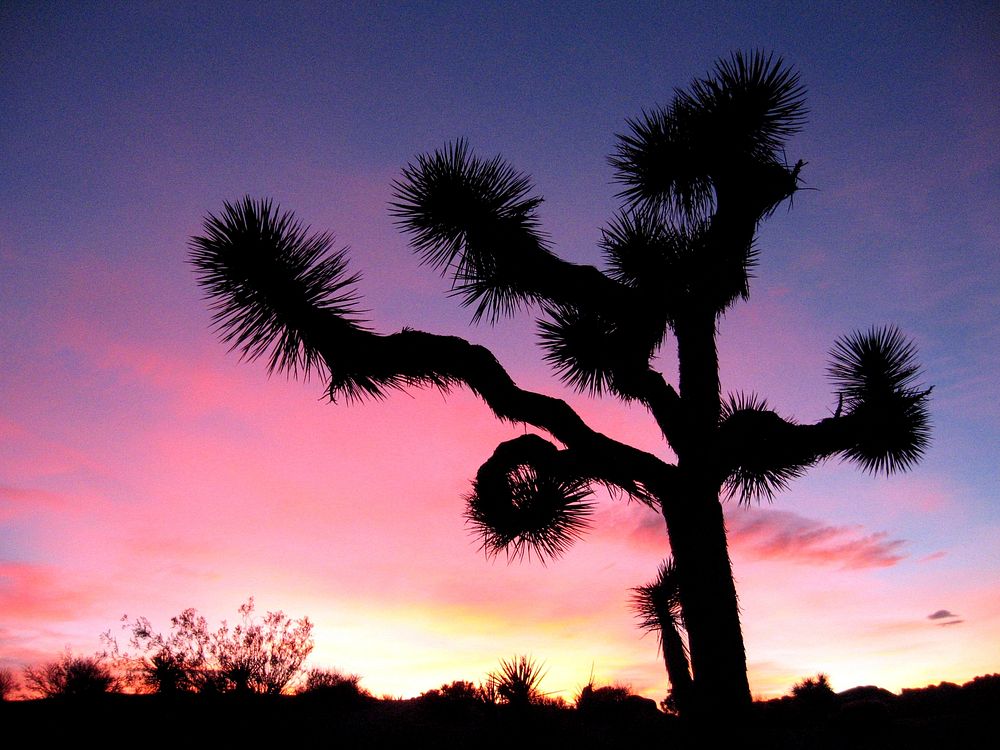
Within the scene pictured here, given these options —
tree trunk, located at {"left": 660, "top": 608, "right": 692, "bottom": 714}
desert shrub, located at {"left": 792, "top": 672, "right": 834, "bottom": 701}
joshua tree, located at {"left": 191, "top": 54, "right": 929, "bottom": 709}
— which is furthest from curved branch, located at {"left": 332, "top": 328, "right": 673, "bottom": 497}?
desert shrub, located at {"left": 792, "top": 672, "right": 834, "bottom": 701}

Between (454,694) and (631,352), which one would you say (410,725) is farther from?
(631,352)

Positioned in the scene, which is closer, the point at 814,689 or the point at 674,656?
the point at 674,656

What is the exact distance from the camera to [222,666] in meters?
Answer: 7.57

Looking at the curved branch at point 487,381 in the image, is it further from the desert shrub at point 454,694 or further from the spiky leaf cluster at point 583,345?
the desert shrub at point 454,694

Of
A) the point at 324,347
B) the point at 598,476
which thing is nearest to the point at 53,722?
the point at 324,347

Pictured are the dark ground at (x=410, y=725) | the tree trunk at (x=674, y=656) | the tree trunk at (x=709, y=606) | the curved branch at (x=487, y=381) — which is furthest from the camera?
the tree trunk at (x=674, y=656)

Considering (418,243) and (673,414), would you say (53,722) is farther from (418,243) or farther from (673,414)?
(673,414)

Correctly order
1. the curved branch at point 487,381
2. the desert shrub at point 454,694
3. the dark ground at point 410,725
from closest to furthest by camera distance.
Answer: the curved branch at point 487,381 → the dark ground at point 410,725 → the desert shrub at point 454,694

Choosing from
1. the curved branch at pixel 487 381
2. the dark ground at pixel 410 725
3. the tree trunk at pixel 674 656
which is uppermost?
the curved branch at pixel 487 381

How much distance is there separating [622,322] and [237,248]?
3.33m

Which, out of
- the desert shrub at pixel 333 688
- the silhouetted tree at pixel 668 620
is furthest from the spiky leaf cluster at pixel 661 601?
the desert shrub at pixel 333 688

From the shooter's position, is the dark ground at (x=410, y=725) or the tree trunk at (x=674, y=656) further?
the tree trunk at (x=674, y=656)

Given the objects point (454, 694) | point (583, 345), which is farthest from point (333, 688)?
point (583, 345)

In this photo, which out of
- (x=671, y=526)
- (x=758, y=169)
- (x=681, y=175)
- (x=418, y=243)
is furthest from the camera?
(x=681, y=175)
